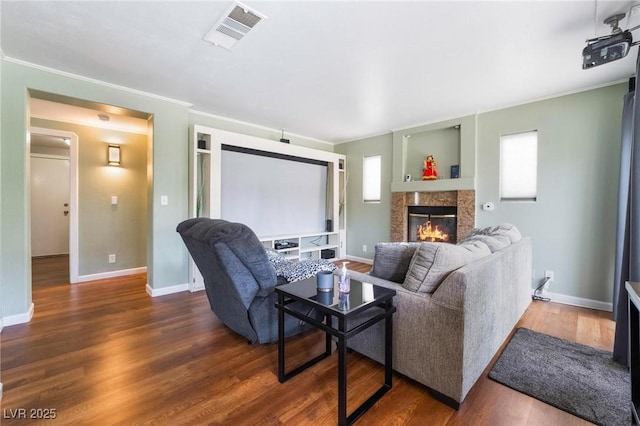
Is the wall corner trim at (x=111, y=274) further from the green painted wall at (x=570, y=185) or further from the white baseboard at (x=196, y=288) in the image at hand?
the green painted wall at (x=570, y=185)

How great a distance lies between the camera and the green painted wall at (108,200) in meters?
4.02

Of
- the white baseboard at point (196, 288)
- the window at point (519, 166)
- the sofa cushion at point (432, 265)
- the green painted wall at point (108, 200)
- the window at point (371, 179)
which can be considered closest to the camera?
the sofa cushion at point (432, 265)

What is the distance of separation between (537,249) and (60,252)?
8.69 metres

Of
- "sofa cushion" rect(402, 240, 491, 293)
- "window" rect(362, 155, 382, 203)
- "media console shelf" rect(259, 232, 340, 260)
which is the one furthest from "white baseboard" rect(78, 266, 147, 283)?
"sofa cushion" rect(402, 240, 491, 293)

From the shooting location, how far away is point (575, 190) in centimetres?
313

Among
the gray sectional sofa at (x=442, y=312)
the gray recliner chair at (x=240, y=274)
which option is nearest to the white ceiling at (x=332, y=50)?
the gray recliner chair at (x=240, y=274)

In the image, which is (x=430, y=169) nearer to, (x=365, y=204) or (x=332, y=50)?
(x=365, y=204)

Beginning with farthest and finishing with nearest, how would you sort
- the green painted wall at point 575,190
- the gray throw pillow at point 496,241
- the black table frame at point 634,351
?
the green painted wall at point 575,190, the gray throw pillow at point 496,241, the black table frame at point 634,351

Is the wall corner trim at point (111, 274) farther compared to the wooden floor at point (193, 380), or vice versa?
the wall corner trim at point (111, 274)

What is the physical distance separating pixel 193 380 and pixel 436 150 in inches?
172

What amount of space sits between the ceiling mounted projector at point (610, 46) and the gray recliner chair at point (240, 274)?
270 centimetres

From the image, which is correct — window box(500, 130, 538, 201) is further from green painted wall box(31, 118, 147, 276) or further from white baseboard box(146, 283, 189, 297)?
green painted wall box(31, 118, 147, 276)

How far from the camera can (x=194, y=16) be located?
1.90 metres

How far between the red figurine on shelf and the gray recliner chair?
3.18 metres
